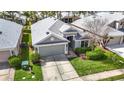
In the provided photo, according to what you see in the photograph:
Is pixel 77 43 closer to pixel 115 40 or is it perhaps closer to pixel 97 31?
pixel 97 31

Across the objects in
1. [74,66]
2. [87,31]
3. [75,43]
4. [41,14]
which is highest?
[41,14]

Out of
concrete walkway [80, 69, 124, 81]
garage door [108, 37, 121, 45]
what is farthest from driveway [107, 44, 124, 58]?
concrete walkway [80, 69, 124, 81]

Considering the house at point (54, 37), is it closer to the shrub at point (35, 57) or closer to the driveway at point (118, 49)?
Result: the shrub at point (35, 57)

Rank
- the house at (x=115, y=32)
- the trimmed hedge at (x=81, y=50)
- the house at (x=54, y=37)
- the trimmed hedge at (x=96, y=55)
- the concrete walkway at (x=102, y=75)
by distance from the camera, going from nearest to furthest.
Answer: the concrete walkway at (x=102, y=75) < the trimmed hedge at (x=96, y=55) < the house at (x=54, y=37) < the trimmed hedge at (x=81, y=50) < the house at (x=115, y=32)

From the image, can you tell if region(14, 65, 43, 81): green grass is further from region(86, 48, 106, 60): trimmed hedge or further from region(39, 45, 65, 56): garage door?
region(86, 48, 106, 60): trimmed hedge

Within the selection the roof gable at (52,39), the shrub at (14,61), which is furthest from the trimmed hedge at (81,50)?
the shrub at (14,61)
